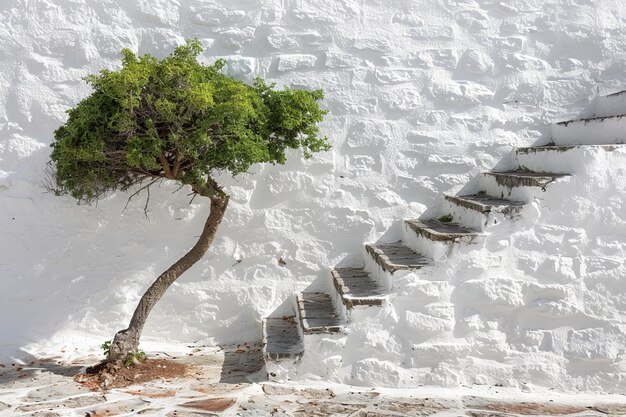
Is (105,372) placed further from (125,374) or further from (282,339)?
(282,339)

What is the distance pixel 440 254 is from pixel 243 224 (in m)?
1.84

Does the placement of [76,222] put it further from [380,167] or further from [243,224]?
[380,167]

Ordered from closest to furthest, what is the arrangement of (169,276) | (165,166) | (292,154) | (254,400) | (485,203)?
1. (254,400)
2. (165,166)
3. (485,203)
4. (169,276)
5. (292,154)

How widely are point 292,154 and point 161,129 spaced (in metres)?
1.44

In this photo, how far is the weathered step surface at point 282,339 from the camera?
4.32 meters

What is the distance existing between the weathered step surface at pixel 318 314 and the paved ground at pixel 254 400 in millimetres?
392

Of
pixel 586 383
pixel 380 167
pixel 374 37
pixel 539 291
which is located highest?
pixel 374 37

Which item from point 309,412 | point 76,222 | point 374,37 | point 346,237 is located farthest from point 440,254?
point 76,222

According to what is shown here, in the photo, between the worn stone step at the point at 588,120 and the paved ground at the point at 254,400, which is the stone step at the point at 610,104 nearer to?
the worn stone step at the point at 588,120

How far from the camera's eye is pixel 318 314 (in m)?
4.70

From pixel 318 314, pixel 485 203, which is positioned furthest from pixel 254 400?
pixel 485 203

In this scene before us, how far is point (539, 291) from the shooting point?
4.47m

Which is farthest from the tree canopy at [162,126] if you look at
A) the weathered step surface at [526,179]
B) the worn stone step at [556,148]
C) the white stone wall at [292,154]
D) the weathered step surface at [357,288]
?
the worn stone step at [556,148]

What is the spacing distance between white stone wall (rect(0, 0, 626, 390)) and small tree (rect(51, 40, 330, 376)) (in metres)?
0.64
